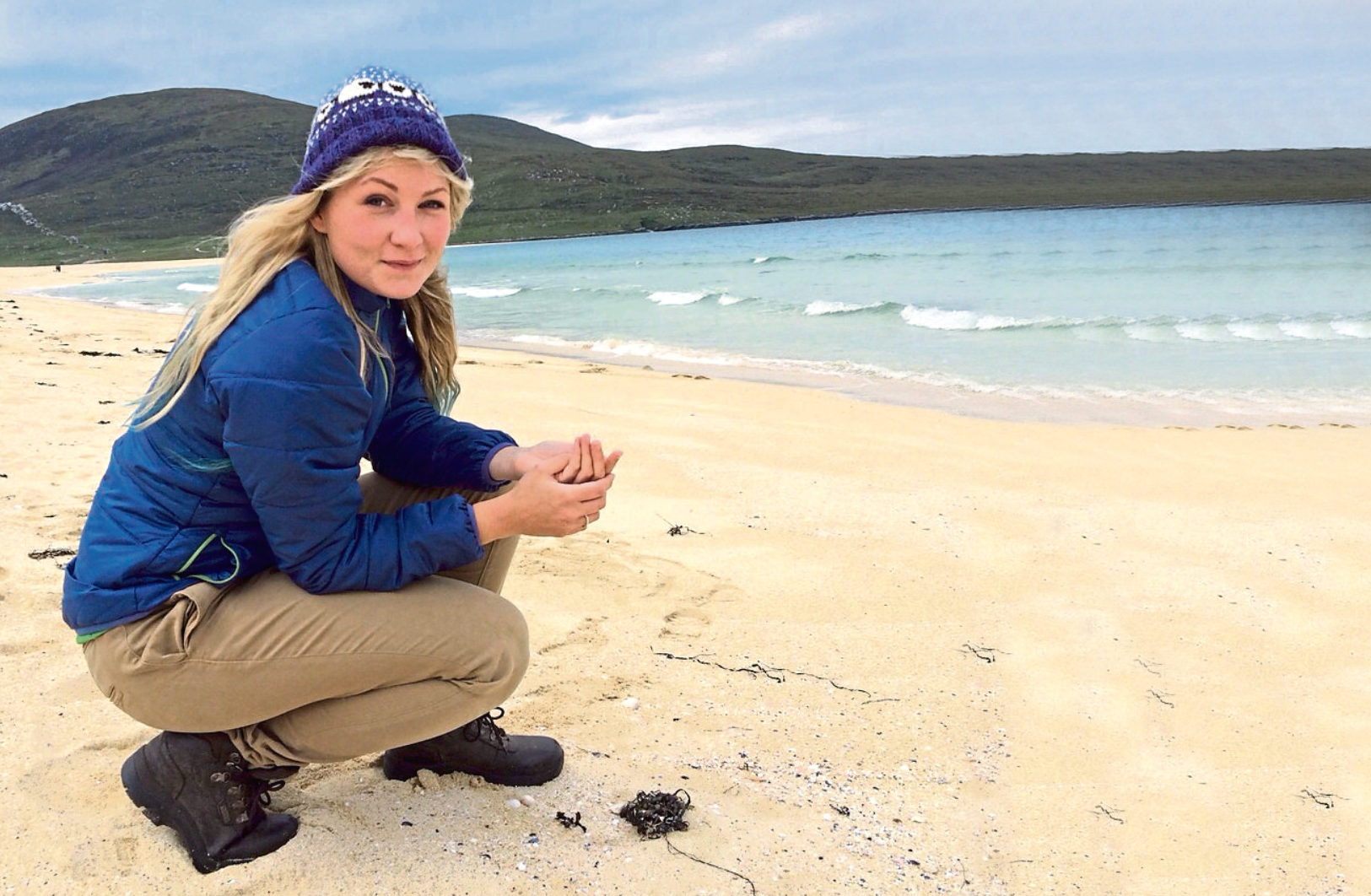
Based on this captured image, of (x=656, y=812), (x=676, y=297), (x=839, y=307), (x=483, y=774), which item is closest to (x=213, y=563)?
(x=483, y=774)

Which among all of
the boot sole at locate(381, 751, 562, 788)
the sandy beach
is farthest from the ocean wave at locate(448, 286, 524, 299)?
the boot sole at locate(381, 751, 562, 788)

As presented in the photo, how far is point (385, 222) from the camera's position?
191 cm

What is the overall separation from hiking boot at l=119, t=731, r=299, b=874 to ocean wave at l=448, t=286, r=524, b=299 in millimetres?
23344

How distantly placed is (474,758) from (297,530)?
0.83 meters

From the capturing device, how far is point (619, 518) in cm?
457

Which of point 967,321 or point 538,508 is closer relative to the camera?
point 538,508

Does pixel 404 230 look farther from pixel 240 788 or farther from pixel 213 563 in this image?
pixel 240 788

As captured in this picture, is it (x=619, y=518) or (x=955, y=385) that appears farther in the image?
(x=955, y=385)

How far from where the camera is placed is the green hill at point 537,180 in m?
82.9

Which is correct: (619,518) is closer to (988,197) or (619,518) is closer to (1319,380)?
(1319,380)

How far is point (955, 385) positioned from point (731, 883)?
27.1 feet

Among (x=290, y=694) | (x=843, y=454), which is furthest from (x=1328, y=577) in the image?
(x=290, y=694)

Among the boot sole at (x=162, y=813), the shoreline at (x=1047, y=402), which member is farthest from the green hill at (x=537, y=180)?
the boot sole at (x=162, y=813)

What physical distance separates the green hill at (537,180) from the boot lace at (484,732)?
211 feet
